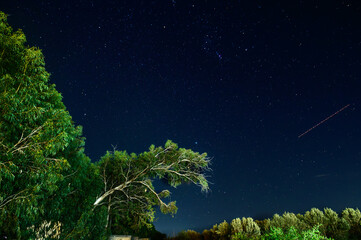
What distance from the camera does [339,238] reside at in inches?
803

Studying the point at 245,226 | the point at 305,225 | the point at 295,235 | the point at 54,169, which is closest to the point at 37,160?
the point at 54,169

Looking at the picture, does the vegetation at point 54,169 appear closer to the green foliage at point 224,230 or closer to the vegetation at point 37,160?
the vegetation at point 37,160

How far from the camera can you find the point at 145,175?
55.9 feet

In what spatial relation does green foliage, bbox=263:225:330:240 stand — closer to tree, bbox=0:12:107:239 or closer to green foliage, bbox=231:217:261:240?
tree, bbox=0:12:107:239

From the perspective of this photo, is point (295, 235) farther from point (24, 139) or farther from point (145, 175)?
point (145, 175)

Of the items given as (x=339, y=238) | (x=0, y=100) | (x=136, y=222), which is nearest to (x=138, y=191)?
(x=136, y=222)

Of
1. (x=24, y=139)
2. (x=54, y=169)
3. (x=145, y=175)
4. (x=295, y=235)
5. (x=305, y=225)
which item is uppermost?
(x=145, y=175)

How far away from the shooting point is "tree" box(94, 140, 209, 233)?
53.2ft

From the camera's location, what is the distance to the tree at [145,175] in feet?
53.2

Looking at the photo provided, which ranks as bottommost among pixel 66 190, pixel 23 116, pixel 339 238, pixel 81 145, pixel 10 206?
pixel 339 238

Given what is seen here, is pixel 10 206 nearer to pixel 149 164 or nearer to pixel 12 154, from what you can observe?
pixel 12 154

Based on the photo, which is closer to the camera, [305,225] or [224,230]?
[305,225]

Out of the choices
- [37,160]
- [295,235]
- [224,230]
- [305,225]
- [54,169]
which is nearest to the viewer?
[295,235]

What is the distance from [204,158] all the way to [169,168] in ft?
9.77
